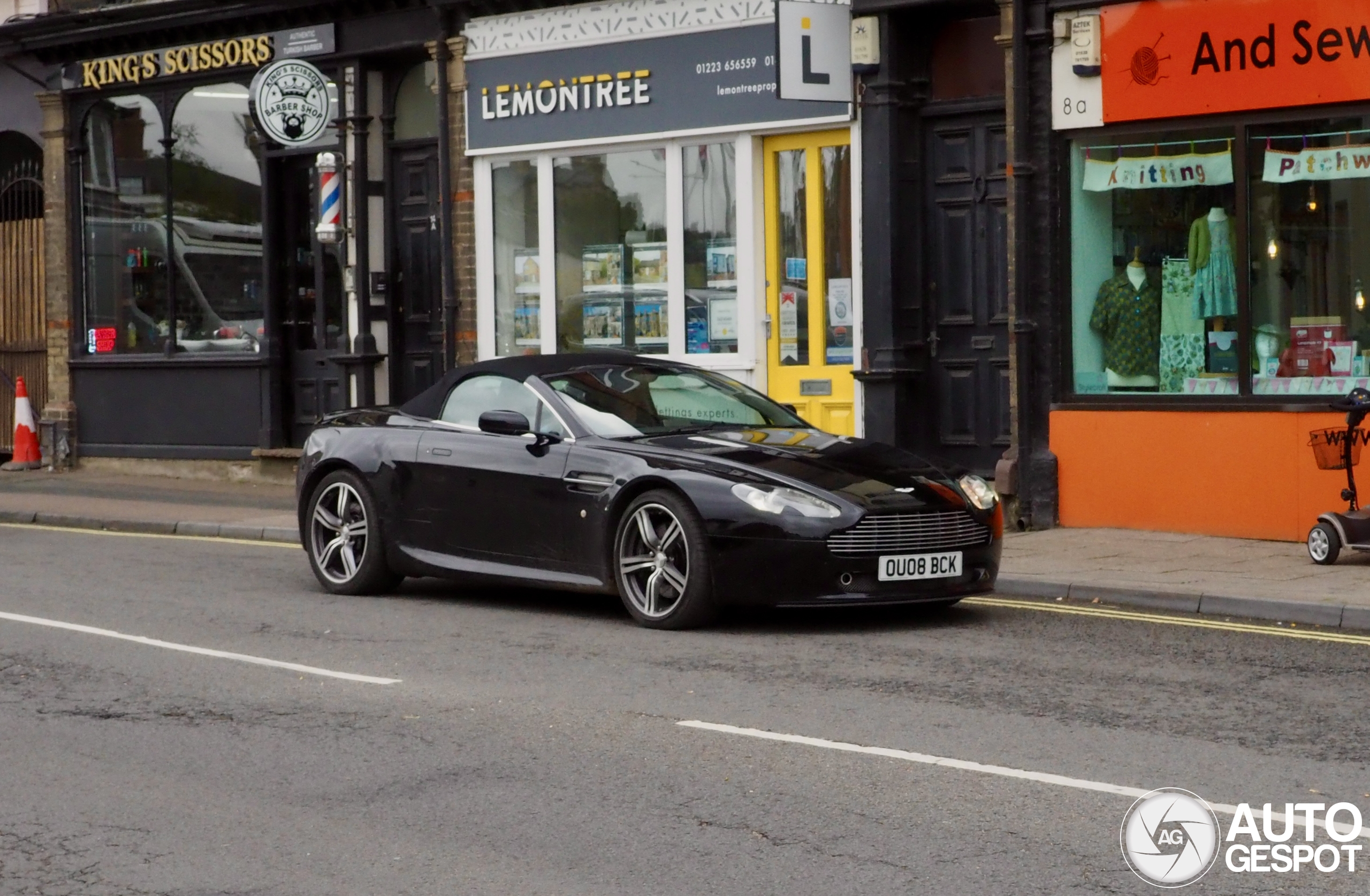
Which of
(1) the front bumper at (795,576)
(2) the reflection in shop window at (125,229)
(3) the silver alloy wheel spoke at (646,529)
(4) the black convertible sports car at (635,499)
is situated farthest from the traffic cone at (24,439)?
(1) the front bumper at (795,576)

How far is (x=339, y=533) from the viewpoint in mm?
11758

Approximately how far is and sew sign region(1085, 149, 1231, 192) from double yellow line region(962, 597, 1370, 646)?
165 inches

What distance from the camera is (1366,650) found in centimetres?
916

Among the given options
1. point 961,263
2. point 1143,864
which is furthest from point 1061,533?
→ point 1143,864

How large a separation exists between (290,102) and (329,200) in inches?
39.9

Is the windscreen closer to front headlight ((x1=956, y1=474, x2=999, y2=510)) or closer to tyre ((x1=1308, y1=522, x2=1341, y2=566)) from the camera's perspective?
front headlight ((x1=956, y1=474, x2=999, y2=510))

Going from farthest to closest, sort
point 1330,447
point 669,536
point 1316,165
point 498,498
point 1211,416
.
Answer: point 1211,416
point 1316,165
point 1330,447
point 498,498
point 669,536

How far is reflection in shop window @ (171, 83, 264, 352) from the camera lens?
20.6 metres

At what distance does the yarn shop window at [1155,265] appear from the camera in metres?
13.8

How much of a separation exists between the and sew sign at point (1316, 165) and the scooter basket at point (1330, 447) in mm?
2061

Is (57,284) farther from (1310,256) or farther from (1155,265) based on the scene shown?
(1310,256)

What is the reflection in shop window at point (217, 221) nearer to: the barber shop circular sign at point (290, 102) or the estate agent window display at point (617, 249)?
the barber shop circular sign at point (290, 102)

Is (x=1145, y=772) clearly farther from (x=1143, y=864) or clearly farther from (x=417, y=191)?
(x=417, y=191)

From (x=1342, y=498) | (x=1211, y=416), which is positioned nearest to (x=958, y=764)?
(x=1342, y=498)
